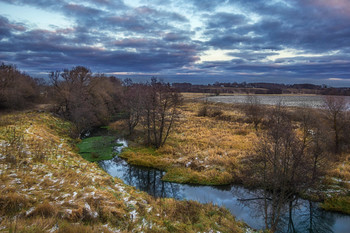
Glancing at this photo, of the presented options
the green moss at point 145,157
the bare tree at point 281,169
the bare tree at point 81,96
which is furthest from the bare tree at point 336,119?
the bare tree at point 81,96

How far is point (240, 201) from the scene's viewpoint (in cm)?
1455

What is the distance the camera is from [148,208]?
10242 mm

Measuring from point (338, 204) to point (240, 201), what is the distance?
6.59 m

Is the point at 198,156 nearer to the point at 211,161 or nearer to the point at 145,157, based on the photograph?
the point at 211,161

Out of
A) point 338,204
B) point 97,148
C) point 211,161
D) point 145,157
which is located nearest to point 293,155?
point 338,204

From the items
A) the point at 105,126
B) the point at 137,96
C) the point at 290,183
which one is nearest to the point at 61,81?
the point at 105,126

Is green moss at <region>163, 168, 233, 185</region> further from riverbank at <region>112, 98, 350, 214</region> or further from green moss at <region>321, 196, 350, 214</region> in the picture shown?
green moss at <region>321, 196, 350, 214</region>

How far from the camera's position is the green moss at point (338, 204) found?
13484 mm

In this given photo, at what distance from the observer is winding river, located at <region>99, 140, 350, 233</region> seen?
12.3m

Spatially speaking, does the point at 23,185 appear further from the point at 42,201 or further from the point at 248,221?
the point at 248,221

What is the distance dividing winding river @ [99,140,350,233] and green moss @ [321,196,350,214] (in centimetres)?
35

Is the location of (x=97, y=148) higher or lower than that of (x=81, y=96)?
lower

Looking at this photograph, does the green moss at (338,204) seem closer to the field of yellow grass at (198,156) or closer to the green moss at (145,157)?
the field of yellow grass at (198,156)

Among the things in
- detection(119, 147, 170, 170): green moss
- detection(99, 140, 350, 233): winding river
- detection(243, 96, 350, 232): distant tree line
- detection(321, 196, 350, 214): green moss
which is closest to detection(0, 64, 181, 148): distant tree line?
detection(119, 147, 170, 170): green moss
